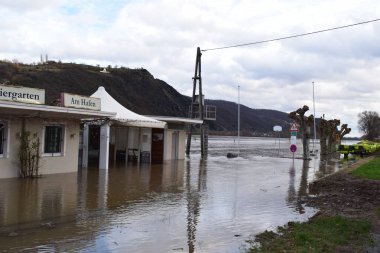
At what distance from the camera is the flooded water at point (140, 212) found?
7.60 metres

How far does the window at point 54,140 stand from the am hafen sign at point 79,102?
1430 mm

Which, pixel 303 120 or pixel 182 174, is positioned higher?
pixel 303 120

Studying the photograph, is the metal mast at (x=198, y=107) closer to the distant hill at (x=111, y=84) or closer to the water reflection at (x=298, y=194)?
the water reflection at (x=298, y=194)

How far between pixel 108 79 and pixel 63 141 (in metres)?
105

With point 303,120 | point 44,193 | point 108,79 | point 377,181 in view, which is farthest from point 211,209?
point 108,79

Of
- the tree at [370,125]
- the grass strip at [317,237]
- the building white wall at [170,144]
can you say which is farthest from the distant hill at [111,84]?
the grass strip at [317,237]

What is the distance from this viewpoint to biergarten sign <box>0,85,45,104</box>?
14.7 meters

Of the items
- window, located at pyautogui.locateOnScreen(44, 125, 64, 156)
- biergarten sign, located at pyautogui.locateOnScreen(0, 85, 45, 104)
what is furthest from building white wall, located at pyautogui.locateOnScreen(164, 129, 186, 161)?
biergarten sign, located at pyautogui.locateOnScreen(0, 85, 45, 104)

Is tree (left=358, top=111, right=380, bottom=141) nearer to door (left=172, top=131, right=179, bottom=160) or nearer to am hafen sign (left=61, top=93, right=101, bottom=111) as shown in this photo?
door (left=172, top=131, right=179, bottom=160)

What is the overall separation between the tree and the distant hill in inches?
1089

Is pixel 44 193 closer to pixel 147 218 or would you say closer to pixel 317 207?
pixel 147 218

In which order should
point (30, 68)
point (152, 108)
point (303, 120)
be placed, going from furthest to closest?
1. point (152, 108)
2. point (30, 68)
3. point (303, 120)

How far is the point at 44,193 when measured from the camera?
12742 millimetres

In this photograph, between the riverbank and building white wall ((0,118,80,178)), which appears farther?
building white wall ((0,118,80,178))
